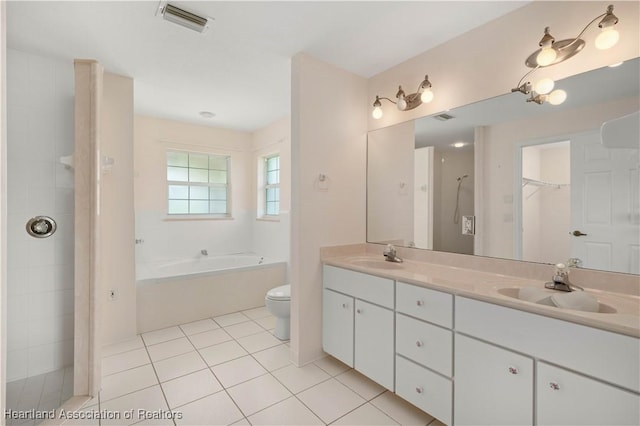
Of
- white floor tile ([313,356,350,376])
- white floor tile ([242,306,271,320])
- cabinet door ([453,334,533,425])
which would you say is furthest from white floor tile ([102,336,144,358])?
cabinet door ([453,334,533,425])

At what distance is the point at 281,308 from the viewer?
2.56 metres

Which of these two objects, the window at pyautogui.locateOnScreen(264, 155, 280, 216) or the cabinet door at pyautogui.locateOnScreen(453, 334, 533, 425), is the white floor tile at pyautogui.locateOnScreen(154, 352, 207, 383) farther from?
the window at pyautogui.locateOnScreen(264, 155, 280, 216)

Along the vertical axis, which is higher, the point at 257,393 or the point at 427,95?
the point at 427,95

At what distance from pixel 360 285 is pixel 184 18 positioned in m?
2.05

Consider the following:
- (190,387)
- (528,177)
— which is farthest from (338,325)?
(528,177)

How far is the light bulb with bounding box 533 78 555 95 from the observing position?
152 cm

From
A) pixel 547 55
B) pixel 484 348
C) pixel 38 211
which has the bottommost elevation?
pixel 484 348

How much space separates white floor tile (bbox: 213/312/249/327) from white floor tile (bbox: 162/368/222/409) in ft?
2.98

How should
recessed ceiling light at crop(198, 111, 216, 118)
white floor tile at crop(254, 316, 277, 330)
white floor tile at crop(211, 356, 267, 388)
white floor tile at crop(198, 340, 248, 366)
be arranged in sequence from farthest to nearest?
recessed ceiling light at crop(198, 111, 216, 118) → white floor tile at crop(254, 316, 277, 330) → white floor tile at crop(198, 340, 248, 366) → white floor tile at crop(211, 356, 267, 388)

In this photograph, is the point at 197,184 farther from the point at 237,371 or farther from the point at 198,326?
the point at 237,371

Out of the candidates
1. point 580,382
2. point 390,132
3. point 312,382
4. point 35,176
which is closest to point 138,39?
point 35,176

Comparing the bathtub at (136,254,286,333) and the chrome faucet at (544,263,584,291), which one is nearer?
the chrome faucet at (544,263,584,291)

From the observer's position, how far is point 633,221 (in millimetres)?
1346

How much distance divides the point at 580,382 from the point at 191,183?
4436mm
